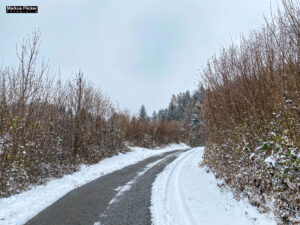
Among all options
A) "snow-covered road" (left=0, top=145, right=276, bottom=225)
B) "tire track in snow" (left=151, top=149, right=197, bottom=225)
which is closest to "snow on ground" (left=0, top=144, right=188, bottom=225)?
"snow-covered road" (left=0, top=145, right=276, bottom=225)

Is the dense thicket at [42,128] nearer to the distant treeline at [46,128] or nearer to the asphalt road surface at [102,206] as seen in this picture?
the distant treeline at [46,128]

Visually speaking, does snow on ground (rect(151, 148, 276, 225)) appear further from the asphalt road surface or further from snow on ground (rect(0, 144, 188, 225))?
snow on ground (rect(0, 144, 188, 225))

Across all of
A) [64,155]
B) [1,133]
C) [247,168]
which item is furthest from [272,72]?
[64,155]

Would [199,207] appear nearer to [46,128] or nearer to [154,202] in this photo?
[154,202]

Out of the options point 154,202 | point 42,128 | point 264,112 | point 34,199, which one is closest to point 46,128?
point 42,128

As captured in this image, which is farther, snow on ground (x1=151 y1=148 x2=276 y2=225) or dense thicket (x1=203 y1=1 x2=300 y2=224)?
snow on ground (x1=151 y1=148 x2=276 y2=225)

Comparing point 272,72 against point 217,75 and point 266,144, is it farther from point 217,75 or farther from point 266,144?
point 217,75

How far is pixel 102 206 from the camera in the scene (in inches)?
201

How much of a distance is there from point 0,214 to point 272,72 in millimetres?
7123

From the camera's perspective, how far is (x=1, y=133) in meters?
6.13

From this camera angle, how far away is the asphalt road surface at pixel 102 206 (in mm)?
4262

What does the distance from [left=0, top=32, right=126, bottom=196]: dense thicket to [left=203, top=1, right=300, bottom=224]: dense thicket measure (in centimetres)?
661

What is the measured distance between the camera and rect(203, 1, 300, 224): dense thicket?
12.3ft

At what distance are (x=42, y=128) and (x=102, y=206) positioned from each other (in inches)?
194
